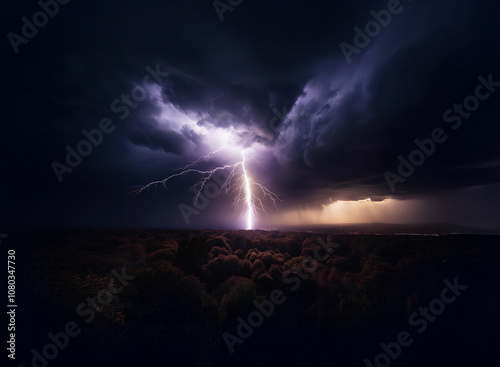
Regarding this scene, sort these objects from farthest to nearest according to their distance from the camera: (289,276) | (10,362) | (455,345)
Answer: (289,276)
(455,345)
(10,362)

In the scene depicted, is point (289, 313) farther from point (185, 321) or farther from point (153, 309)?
point (153, 309)

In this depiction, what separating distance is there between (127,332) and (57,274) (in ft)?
13.0

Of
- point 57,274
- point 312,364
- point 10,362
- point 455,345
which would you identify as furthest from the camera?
point 57,274

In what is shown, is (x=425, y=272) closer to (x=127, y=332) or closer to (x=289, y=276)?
(x=289, y=276)

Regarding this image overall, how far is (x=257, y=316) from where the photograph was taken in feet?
19.6

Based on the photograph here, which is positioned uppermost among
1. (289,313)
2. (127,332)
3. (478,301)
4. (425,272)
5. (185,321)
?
(425,272)

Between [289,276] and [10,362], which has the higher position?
[289,276]

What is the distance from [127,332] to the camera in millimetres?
4719

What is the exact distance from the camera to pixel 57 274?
21.1ft

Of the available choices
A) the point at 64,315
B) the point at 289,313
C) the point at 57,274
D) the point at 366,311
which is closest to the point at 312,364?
the point at 289,313

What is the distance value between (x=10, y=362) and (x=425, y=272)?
501 inches

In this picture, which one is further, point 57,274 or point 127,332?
point 57,274

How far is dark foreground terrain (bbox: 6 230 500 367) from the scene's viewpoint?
4484 millimetres

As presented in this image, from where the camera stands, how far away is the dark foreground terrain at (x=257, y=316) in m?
4.48
